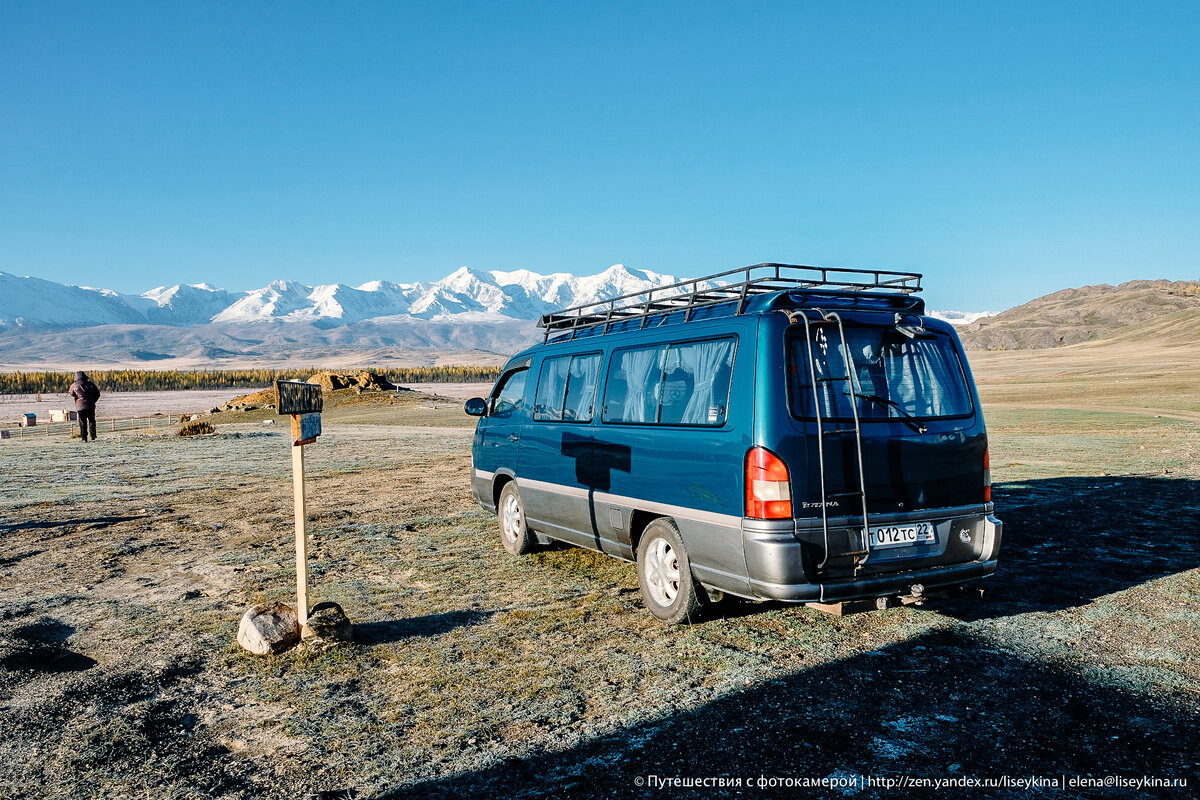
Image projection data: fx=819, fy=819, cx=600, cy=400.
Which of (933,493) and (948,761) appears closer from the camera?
(948,761)

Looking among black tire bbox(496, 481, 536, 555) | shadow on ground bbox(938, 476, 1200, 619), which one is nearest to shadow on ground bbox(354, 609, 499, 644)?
black tire bbox(496, 481, 536, 555)

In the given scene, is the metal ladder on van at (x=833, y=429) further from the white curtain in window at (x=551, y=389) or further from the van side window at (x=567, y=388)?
the white curtain in window at (x=551, y=389)

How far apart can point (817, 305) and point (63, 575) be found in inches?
285

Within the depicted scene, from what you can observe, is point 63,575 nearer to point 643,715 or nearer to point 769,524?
point 643,715

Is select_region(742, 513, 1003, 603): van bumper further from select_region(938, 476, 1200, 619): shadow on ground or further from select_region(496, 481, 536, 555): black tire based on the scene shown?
select_region(496, 481, 536, 555): black tire

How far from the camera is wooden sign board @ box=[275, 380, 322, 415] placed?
5281 mm

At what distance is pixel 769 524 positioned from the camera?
4.95 meters

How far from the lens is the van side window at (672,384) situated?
5500 mm

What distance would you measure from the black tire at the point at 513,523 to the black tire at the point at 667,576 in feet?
6.95

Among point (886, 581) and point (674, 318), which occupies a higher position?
point (674, 318)

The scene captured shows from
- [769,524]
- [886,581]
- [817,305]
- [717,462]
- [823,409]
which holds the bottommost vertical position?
[886,581]

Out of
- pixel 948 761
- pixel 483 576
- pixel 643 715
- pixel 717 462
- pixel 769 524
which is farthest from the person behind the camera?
pixel 483 576

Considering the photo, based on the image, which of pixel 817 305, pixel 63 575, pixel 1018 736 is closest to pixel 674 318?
pixel 817 305

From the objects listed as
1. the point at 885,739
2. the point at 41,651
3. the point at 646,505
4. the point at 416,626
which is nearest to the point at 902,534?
the point at 885,739
